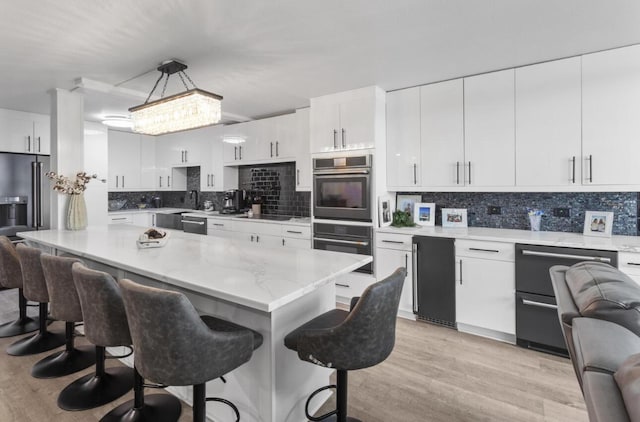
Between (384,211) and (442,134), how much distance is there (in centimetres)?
102

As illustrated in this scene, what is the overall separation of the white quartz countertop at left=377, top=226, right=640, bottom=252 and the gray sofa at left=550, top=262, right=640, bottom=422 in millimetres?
1423

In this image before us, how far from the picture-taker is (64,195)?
373 cm

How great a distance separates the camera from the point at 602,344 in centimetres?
87

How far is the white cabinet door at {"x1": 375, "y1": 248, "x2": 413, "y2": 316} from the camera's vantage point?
134 inches

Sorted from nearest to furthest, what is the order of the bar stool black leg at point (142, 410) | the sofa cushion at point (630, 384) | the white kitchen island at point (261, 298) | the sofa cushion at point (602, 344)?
the sofa cushion at point (630, 384) < the sofa cushion at point (602, 344) < the white kitchen island at point (261, 298) < the bar stool black leg at point (142, 410)

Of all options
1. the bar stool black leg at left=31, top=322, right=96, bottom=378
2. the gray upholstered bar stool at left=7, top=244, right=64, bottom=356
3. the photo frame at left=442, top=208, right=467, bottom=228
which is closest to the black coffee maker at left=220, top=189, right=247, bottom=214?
the gray upholstered bar stool at left=7, top=244, right=64, bottom=356

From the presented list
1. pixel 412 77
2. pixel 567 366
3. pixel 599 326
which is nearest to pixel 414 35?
pixel 412 77

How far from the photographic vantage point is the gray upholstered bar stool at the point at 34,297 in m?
2.39

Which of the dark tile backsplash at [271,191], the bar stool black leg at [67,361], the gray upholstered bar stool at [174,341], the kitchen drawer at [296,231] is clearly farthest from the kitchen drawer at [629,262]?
the bar stool black leg at [67,361]

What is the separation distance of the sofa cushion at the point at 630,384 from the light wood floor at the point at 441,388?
1506mm

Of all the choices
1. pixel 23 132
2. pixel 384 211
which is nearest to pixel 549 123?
pixel 384 211

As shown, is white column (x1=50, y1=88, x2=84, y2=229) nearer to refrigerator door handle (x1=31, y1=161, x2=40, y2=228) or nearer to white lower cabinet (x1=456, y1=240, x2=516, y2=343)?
refrigerator door handle (x1=31, y1=161, x2=40, y2=228)

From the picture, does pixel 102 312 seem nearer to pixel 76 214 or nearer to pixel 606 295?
pixel 606 295

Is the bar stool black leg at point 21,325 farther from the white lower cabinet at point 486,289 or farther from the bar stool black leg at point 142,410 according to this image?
the white lower cabinet at point 486,289
